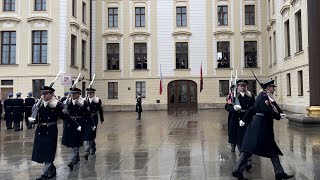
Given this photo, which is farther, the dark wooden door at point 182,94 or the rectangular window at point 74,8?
the dark wooden door at point 182,94

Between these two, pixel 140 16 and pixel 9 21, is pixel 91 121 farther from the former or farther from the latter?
pixel 140 16

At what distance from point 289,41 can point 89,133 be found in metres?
24.0

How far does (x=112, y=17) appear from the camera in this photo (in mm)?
37406

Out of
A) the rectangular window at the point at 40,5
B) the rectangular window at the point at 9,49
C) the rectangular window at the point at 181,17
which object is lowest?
the rectangular window at the point at 9,49

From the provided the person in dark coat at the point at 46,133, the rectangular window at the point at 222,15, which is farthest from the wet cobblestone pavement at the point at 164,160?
the rectangular window at the point at 222,15

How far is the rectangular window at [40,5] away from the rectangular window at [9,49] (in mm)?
2912

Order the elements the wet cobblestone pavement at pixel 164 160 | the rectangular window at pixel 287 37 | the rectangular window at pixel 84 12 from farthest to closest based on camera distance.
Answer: the rectangular window at pixel 84 12
the rectangular window at pixel 287 37
the wet cobblestone pavement at pixel 164 160

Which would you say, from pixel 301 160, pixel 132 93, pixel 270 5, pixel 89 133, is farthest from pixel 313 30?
pixel 132 93

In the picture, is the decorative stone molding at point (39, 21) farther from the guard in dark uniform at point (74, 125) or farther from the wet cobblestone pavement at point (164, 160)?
the guard in dark uniform at point (74, 125)

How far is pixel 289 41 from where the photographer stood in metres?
28.8

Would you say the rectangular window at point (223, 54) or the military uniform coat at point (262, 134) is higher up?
the rectangular window at point (223, 54)

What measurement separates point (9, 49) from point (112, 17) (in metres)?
12.4

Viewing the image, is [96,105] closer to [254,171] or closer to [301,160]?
[254,171]

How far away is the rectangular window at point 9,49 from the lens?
28.9 meters
